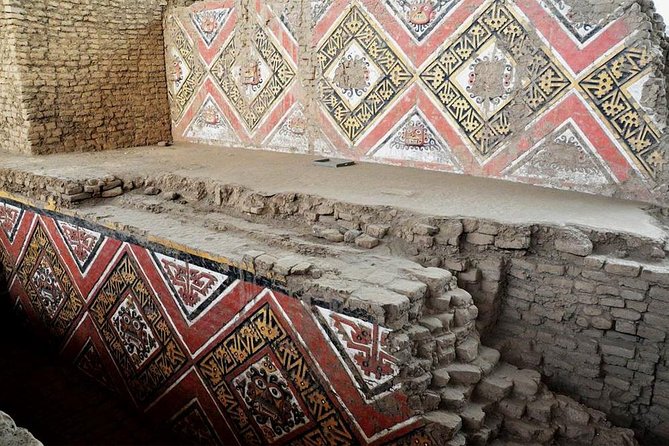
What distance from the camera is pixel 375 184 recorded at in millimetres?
4164

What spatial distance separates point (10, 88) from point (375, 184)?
448 centimetres

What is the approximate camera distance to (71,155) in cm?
597

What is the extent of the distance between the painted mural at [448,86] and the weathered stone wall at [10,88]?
6.44ft

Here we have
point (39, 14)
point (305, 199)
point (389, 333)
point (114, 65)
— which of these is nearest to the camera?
point (389, 333)

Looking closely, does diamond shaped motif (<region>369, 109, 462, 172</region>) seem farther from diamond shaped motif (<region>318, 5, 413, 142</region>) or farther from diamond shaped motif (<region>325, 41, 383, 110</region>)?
diamond shaped motif (<region>325, 41, 383, 110</region>)

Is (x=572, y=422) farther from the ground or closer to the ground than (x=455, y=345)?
closer to the ground

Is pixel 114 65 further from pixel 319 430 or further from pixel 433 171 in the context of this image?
pixel 319 430

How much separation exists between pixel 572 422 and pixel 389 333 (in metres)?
1.14

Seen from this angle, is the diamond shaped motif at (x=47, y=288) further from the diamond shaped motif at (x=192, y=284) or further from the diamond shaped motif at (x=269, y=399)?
the diamond shaped motif at (x=269, y=399)

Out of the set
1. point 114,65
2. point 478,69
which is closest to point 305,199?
point 478,69

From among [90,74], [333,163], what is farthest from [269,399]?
[90,74]

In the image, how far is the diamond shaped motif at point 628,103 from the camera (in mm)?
3545

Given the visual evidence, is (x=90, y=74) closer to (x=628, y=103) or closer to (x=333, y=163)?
(x=333, y=163)

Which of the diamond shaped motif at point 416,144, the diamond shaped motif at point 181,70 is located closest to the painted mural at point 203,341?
the diamond shaped motif at point 416,144
